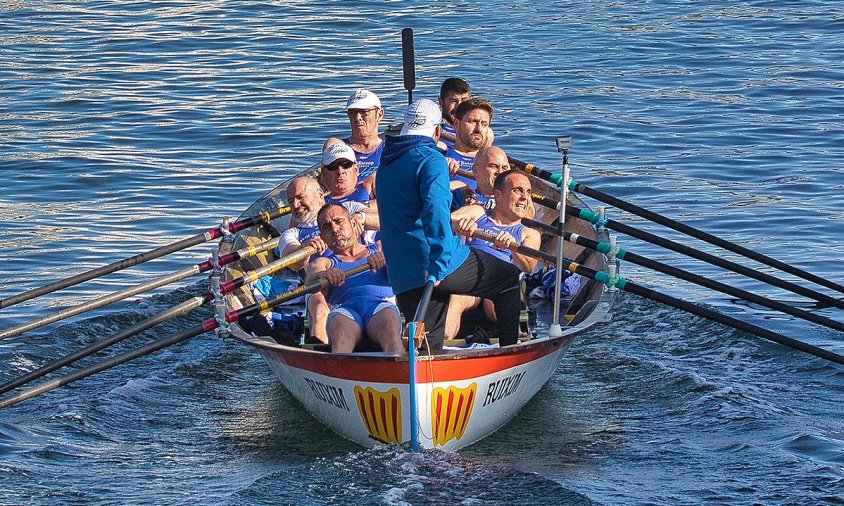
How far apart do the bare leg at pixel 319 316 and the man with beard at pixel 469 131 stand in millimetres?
2529

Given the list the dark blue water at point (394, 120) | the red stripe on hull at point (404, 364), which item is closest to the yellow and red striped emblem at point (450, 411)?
the red stripe on hull at point (404, 364)

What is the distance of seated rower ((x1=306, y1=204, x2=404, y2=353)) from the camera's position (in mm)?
8984

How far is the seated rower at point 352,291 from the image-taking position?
8.98m

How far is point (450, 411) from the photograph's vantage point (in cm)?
862

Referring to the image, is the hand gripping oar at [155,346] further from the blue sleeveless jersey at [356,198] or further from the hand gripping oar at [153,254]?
the blue sleeveless jersey at [356,198]

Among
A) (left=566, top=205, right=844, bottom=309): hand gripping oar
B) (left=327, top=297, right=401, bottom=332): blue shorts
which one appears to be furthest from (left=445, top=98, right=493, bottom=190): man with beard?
(left=327, top=297, right=401, bottom=332): blue shorts

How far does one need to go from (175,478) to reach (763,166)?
10352 millimetres

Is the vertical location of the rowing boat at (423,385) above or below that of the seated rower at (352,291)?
below

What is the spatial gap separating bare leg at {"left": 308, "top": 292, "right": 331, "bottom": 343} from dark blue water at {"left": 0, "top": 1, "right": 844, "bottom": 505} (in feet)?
2.39

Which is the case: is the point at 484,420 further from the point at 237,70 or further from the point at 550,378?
the point at 237,70

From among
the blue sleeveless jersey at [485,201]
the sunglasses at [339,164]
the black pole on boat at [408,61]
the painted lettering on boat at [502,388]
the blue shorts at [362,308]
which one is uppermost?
the black pole on boat at [408,61]

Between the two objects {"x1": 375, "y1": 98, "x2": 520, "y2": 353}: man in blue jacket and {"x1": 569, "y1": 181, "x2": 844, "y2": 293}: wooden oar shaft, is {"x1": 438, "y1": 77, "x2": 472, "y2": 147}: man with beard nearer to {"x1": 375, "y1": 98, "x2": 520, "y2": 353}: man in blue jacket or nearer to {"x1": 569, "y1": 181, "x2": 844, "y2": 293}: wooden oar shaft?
{"x1": 569, "y1": 181, "x2": 844, "y2": 293}: wooden oar shaft

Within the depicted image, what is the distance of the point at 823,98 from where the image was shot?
64.9 ft

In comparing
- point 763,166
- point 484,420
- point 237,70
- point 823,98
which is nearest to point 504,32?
point 237,70
